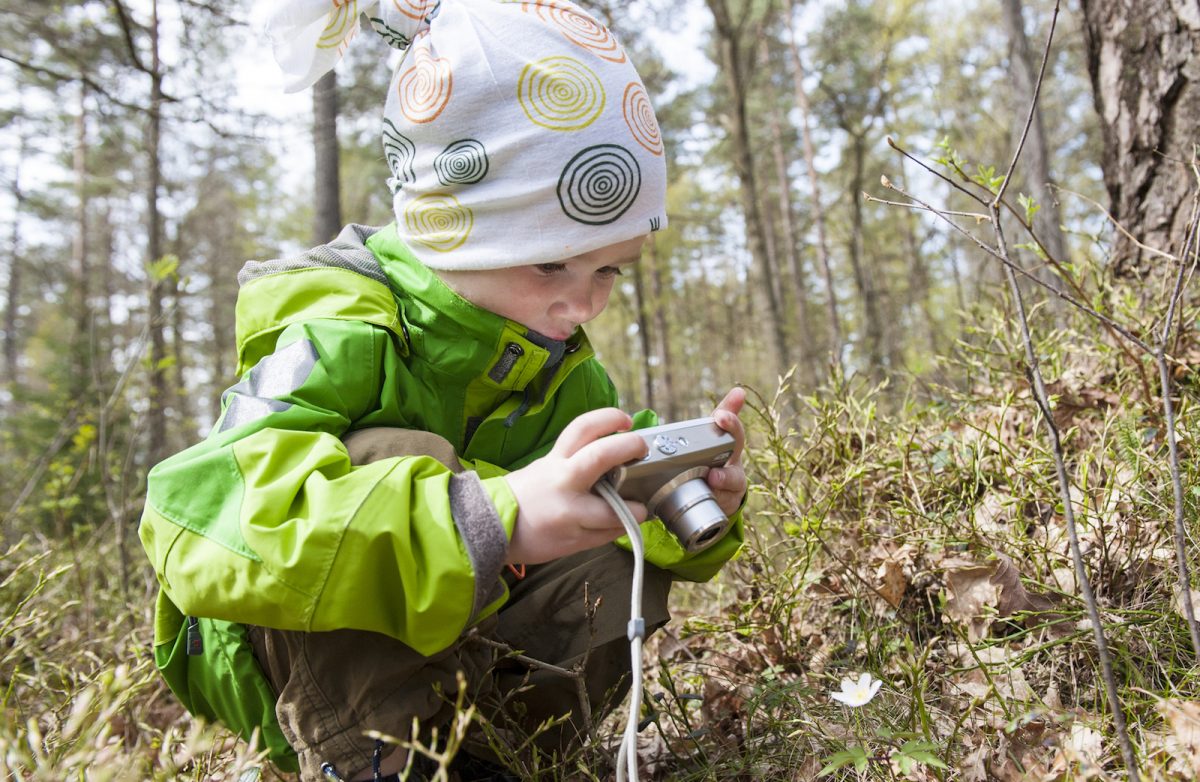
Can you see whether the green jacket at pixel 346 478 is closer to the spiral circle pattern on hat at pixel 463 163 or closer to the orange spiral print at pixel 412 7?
the spiral circle pattern on hat at pixel 463 163

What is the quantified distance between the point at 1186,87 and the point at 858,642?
2.04 meters

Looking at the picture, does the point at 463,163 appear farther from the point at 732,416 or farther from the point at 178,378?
the point at 178,378

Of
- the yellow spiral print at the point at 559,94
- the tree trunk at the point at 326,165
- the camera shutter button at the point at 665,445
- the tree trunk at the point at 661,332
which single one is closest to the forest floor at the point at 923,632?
the camera shutter button at the point at 665,445

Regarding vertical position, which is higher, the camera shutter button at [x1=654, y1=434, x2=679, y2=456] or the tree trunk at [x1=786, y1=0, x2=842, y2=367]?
the tree trunk at [x1=786, y1=0, x2=842, y2=367]

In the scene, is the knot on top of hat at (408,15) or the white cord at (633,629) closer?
the white cord at (633,629)

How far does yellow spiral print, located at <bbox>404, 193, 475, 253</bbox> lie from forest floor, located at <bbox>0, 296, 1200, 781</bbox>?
81cm

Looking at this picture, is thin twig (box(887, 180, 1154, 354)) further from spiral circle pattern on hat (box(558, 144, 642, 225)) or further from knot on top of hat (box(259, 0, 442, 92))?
knot on top of hat (box(259, 0, 442, 92))

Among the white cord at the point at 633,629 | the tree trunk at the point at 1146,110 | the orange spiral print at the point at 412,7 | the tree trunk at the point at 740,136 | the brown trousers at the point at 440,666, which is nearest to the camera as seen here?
the white cord at the point at 633,629

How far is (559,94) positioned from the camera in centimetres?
157

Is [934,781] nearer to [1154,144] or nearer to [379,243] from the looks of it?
[379,243]

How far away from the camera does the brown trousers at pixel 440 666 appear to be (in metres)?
1.29

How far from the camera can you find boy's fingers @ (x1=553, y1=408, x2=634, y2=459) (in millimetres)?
1134

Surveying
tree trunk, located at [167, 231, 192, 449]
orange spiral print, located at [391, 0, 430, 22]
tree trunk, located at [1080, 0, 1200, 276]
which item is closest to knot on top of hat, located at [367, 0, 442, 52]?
orange spiral print, located at [391, 0, 430, 22]

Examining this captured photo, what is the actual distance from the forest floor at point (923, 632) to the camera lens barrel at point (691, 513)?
380 millimetres
